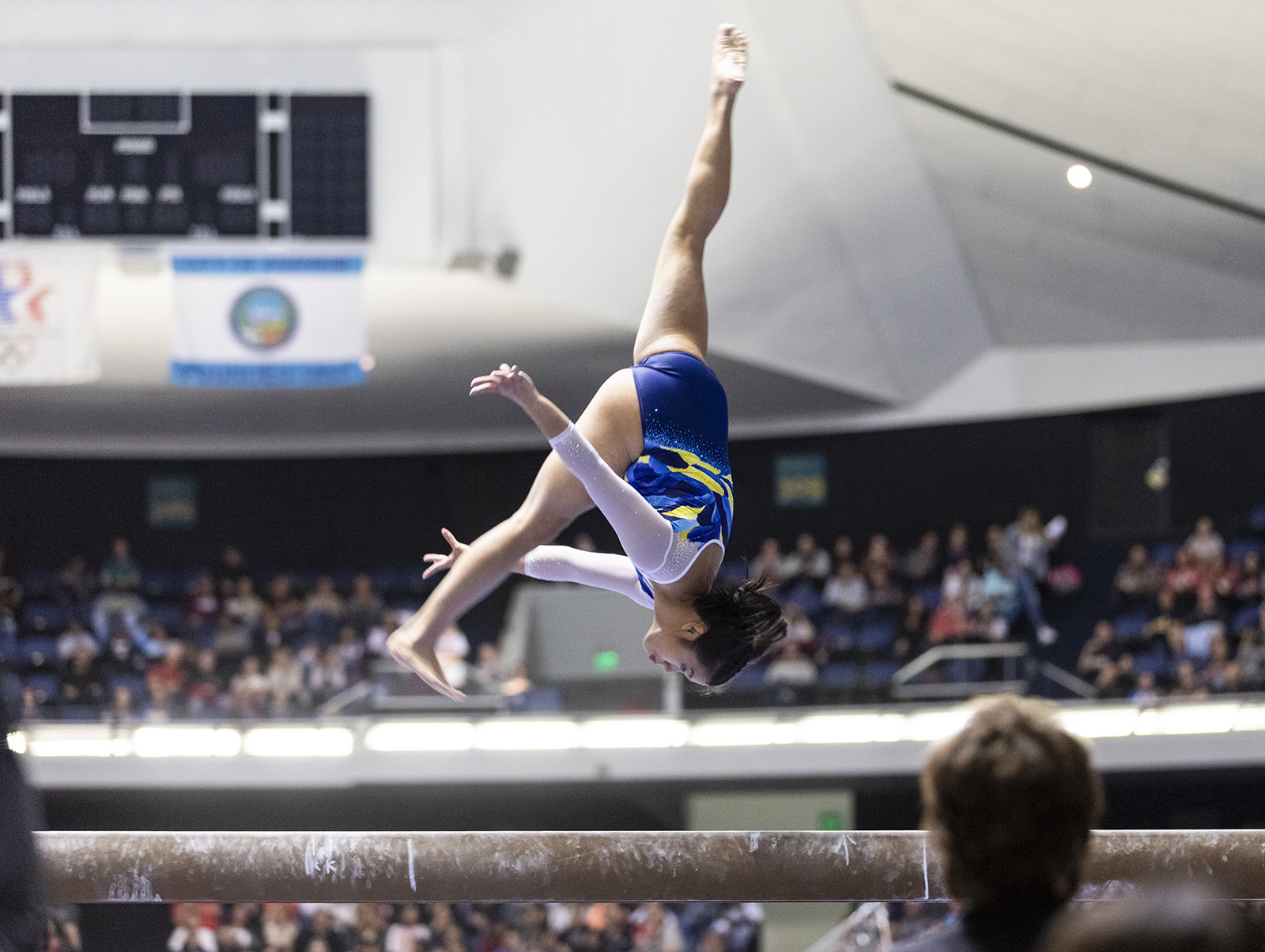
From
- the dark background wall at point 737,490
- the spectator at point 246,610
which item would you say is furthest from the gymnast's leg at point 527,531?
the dark background wall at point 737,490

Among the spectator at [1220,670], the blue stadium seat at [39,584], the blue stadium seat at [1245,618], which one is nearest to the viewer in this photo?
the spectator at [1220,670]

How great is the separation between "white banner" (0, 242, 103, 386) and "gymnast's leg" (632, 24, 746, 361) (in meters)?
7.50

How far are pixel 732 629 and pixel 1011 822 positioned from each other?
1.69 m

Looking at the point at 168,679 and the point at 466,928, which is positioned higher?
the point at 168,679

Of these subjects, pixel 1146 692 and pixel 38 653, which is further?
pixel 38 653

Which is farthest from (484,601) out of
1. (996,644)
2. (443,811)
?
(996,644)

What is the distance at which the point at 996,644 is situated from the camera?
38.2ft

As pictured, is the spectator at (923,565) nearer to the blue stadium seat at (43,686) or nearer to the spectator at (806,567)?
the spectator at (806,567)

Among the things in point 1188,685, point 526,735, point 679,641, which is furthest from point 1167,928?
point 526,735

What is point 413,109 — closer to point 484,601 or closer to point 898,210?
point 898,210

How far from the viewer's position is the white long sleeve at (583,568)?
3.54m

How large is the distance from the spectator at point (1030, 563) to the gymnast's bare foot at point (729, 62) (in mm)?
9698

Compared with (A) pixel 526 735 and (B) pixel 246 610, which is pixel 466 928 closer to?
(A) pixel 526 735

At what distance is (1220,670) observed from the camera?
35.4 feet
